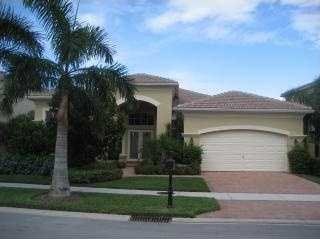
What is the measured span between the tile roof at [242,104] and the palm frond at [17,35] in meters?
13.1

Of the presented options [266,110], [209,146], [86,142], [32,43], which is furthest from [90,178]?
[266,110]

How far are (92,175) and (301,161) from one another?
11608 mm

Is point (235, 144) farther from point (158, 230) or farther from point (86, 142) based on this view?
point (158, 230)

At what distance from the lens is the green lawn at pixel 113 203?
1581cm

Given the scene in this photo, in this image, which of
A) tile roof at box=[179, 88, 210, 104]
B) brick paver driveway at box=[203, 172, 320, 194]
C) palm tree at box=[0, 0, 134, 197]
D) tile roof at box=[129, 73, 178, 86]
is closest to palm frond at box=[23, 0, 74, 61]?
palm tree at box=[0, 0, 134, 197]

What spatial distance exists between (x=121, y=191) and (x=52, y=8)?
6755 millimetres

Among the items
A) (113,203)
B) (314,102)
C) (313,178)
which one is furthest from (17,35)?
(314,102)

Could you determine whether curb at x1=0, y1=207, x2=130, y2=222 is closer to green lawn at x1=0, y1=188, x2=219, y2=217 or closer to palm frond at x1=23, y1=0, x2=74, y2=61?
green lawn at x1=0, y1=188, x2=219, y2=217

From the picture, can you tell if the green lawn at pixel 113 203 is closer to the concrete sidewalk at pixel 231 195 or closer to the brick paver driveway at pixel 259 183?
the concrete sidewalk at pixel 231 195

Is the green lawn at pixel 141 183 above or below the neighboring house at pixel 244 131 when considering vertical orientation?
below

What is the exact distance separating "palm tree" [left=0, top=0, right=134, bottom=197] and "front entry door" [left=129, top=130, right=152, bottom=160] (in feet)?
55.6

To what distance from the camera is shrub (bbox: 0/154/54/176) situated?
25.8 metres

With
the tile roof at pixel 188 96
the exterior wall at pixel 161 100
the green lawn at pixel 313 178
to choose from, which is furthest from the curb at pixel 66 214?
the tile roof at pixel 188 96

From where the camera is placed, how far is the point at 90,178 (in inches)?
925
